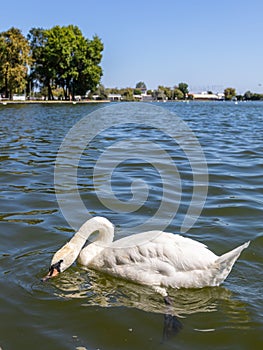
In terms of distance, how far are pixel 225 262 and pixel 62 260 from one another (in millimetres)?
1925

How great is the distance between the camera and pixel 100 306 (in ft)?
16.1

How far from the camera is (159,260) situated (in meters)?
5.27

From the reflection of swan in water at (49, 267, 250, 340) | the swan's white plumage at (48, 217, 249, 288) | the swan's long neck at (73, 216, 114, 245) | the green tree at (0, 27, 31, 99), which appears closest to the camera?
the reflection of swan in water at (49, 267, 250, 340)

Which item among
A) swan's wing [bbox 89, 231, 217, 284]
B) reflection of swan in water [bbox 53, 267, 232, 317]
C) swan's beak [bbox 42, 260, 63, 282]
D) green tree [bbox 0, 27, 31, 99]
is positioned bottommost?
reflection of swan in water [bbox 53, 267, 232, 317]

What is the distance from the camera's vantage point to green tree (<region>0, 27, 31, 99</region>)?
69.7 metres

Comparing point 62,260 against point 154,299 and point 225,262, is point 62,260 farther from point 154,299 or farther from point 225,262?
point 225,262

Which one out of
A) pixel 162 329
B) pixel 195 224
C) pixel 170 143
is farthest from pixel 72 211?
pixel 170 143

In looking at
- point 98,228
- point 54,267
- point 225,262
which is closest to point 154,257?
point 225,262

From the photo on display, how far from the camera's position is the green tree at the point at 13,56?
6969 centimetres

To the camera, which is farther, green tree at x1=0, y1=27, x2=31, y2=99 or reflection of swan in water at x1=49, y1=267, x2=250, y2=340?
green tree at x1=0, y1=27, x2=31, y2=99

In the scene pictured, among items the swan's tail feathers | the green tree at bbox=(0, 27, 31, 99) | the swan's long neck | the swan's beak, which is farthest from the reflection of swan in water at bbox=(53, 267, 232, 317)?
the green tree at bbox=(0, 27, 31, 99)

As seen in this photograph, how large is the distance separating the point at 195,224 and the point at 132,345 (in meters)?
3.69

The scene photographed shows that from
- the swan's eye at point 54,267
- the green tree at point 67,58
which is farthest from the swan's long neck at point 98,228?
the green tree at point 67,58

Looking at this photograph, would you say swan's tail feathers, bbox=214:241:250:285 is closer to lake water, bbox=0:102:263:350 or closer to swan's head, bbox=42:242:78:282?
lake water, bbox=0:102:263:350
